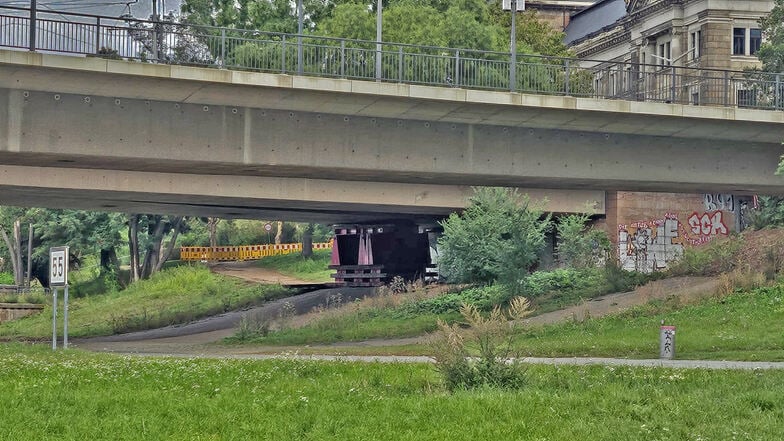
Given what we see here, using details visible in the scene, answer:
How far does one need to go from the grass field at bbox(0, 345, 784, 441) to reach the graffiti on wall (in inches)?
1710

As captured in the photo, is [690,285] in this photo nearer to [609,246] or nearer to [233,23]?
[609,246]

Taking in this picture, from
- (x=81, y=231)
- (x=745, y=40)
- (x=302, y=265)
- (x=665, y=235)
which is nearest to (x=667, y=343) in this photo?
(x=665, y=235)

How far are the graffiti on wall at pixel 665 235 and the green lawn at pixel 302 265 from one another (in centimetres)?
2888

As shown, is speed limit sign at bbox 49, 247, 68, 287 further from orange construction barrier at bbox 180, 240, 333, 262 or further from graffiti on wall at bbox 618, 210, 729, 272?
orange construction barrier at bbox 180, 240, 333, 262

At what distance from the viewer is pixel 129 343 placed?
139 feet

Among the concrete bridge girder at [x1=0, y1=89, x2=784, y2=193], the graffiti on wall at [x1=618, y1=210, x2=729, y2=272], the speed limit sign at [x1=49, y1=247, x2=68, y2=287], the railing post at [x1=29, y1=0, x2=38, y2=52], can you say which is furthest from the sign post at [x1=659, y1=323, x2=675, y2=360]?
the graffiti on wall at [x1=618, y1=210, x2=729, y2=272]

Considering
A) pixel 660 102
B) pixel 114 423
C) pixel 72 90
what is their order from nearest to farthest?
pixel 114 423
pixel 72 90
pixel 660 102

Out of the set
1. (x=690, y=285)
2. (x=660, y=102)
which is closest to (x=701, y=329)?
(x=690, y=285)

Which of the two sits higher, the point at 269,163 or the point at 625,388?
the point at 269,163

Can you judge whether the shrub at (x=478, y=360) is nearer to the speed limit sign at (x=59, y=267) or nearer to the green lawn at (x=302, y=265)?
the speed limit sign at (x=59, y=267)

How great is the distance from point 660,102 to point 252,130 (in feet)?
52.4

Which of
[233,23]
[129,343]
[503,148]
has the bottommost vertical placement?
[129,343]

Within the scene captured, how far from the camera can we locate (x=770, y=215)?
5984 centimetres

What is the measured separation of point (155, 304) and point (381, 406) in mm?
53507
